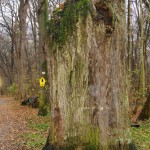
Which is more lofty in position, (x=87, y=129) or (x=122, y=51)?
(x=122, y=51)

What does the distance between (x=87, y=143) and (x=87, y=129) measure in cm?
23

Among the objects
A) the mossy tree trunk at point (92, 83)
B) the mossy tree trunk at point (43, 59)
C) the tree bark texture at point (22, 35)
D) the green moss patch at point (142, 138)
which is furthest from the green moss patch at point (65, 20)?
the tree bark texture at point (22, 35)

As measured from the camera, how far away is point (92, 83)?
448cm

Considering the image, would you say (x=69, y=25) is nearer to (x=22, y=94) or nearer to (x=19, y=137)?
(x=19, y=137)

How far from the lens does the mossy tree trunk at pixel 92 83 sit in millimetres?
4488

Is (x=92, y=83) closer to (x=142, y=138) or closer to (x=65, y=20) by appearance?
(x=65, y=20)

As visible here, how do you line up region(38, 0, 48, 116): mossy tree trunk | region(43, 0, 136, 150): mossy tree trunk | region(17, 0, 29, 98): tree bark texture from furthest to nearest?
1. region(17, 0, 29, 98): tree bark texture
2. region(38, 0, 48, 116): mossy tree trunk
3. region(43, 0, 136, 150): mossy tree trunk

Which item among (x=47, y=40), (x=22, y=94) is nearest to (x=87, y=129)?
(x=47, y=40)

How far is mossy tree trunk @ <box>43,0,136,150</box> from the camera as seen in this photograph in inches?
177

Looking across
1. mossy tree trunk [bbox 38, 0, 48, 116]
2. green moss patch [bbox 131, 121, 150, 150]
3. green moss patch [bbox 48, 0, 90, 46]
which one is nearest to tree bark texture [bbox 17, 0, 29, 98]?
mossy tree trunk [bbox 38, 0, 48, 116]

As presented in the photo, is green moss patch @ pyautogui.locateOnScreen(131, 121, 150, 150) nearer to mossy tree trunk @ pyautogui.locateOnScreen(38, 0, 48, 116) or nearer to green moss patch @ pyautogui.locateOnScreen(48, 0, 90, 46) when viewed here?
green moss patch @ pyautogui.locateOnScreen(48, 0, 90, 46)

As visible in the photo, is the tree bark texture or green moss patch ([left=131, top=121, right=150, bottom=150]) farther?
the tree bark texture

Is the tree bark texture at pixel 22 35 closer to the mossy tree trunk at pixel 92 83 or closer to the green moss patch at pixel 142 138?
the green moss patch at pixel 142 138

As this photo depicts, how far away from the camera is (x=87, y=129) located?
4535mm
